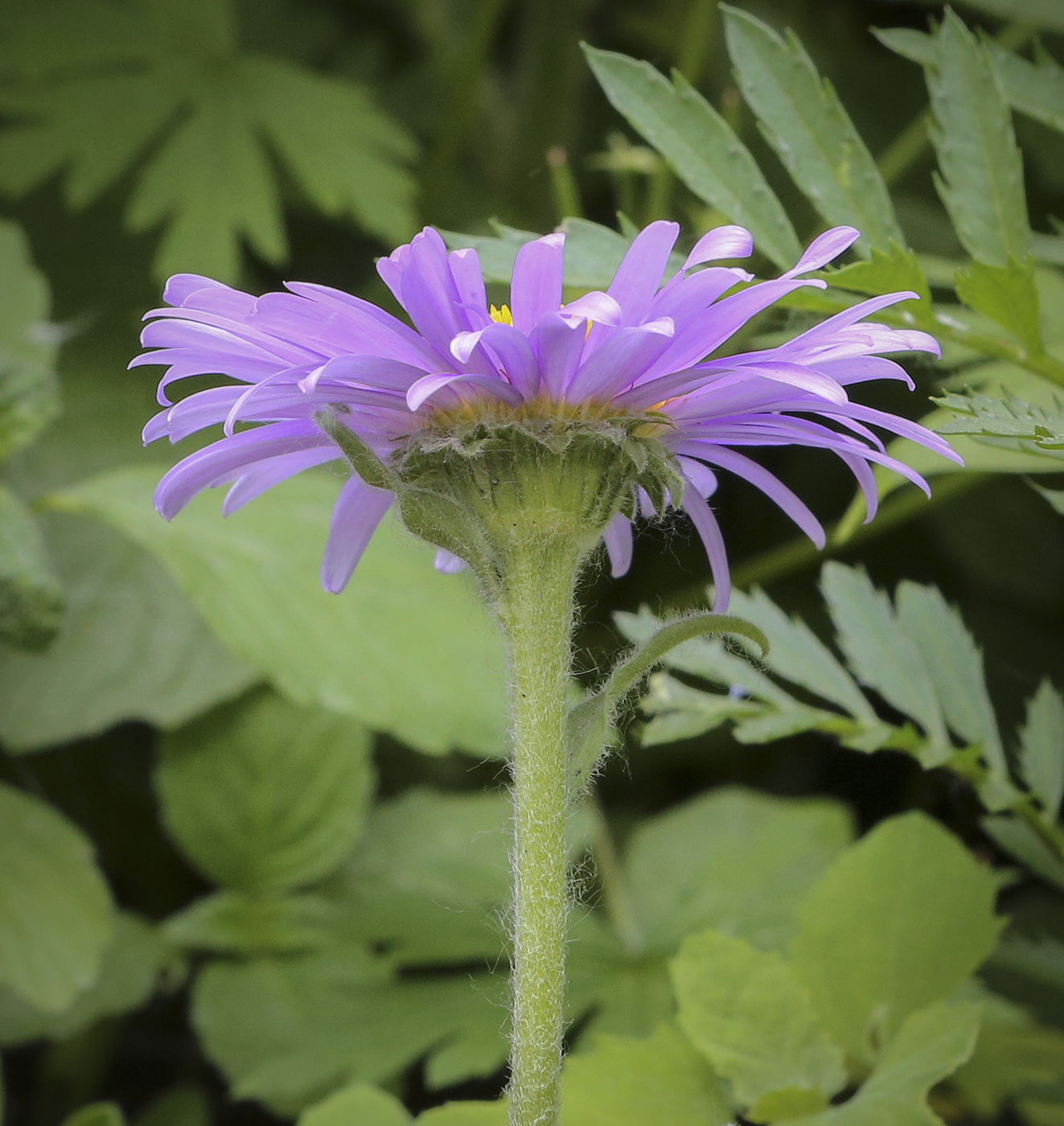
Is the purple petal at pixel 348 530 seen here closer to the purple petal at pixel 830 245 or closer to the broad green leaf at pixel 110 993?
the purple petal at pixel 830 245

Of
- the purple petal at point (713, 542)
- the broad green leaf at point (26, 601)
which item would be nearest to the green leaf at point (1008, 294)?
the purple petal at point (713, 542)

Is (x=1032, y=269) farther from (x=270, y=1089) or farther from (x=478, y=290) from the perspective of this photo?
(x=270, y=1089)

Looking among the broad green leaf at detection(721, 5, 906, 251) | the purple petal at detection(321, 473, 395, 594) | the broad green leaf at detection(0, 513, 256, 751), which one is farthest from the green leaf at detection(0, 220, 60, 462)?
the broad green leaf at detection(721, 5, 906, 251)

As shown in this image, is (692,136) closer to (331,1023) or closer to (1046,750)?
(1046,750)

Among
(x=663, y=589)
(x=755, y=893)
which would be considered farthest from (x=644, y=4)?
(x=755, y=893)

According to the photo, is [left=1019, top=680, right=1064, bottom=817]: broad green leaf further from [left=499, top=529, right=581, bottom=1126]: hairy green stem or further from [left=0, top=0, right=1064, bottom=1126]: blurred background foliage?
[left=499, top=529, right=581, bottom=1126]: hairy green stem
